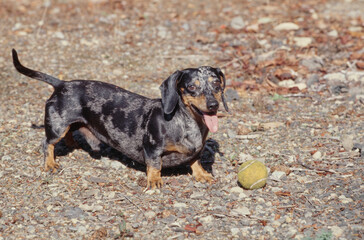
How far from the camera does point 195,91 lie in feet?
16.2

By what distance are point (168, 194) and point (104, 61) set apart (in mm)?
4403

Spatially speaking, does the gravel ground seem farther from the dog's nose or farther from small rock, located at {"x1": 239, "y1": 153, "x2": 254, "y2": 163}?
the dog's nose

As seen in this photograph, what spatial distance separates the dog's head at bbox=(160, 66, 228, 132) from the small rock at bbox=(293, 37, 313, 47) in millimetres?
4571

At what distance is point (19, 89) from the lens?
25.9 ft

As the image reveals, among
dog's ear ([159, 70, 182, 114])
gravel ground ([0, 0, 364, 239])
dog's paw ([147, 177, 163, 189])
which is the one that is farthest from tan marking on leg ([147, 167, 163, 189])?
dog's ear ([159, 70, 182, 114])

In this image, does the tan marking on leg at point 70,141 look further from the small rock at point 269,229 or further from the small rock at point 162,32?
the small rock at point 162,32

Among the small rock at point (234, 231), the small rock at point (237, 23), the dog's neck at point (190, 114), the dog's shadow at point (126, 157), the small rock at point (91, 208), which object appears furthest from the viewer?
the small rock at point (237, 23)

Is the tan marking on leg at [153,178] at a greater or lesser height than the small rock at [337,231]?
lesser

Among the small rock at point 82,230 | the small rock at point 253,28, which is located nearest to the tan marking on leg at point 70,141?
the small rock at point 82,230

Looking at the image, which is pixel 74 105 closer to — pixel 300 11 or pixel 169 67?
pixel 169 67

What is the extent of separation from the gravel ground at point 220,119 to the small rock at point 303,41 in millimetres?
49

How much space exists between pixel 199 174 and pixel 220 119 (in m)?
1.60

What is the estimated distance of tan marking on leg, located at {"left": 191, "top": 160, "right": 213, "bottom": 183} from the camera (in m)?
5.45

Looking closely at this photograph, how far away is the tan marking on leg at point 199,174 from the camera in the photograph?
5.45m
